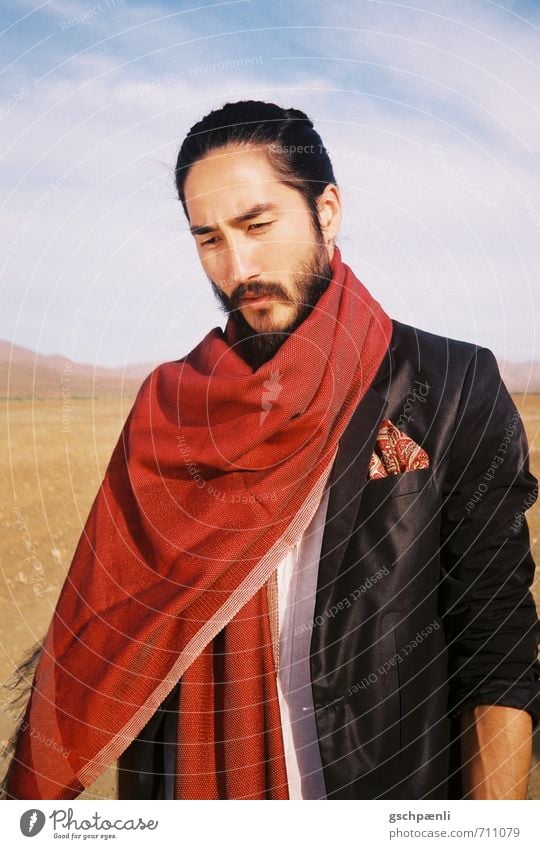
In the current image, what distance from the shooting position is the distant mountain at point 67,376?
5.41 feet

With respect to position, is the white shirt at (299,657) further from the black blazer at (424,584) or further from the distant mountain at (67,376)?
the distant mountain at (67,376)

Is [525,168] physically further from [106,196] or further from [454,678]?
[454,678]

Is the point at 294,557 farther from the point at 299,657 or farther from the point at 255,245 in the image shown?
the point at 255,245

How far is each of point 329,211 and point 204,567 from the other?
Answer: 60 centimetres

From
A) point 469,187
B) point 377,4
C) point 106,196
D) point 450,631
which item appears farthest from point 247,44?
point 450,631

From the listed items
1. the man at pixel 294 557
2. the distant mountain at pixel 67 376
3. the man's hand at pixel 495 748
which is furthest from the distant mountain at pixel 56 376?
the man's hand at pixel 495 748

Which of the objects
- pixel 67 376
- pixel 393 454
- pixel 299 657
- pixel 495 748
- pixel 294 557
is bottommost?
pixel 495 748

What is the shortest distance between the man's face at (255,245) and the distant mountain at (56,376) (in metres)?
0.37

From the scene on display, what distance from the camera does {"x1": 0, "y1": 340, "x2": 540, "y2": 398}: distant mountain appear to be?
1647 millimetres

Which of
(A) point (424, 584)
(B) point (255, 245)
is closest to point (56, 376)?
(B) point (255, 245)

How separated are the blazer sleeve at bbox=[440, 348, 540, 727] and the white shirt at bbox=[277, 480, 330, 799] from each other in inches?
7.7

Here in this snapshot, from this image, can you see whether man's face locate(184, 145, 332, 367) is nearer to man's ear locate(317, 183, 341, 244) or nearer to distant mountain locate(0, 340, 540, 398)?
man's ear locate(317, 183, 341, 244)

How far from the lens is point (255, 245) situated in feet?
4.21

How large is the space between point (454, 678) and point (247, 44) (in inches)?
46.0
